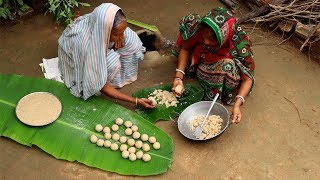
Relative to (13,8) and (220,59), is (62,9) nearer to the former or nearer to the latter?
(13,8)

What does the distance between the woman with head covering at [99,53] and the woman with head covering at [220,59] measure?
1.48 feet

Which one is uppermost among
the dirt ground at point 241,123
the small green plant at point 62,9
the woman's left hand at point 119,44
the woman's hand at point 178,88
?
the woman's left hand at point 119,44

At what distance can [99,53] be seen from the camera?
2.90 m

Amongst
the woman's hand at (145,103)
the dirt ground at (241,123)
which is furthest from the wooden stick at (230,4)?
the woman's hand at (145,103)

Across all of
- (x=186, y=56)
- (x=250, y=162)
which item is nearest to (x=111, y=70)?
(x=186, y=56)

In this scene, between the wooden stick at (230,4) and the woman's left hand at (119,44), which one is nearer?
the woman's left hand at (119,44)

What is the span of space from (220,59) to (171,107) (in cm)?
56

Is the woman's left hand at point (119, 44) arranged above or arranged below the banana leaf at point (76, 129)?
above

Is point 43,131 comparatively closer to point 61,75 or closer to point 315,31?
point 61,75

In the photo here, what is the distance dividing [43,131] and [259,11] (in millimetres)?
2615

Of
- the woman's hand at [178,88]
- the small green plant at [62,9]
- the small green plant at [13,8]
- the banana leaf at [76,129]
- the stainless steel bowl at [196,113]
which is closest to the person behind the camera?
the banana leaf at [76,129]

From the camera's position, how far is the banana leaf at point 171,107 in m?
3.14

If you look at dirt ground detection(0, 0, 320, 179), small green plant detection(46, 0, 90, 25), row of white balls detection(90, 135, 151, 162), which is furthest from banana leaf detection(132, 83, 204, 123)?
small green plant detection(46, 0, 90, 25)

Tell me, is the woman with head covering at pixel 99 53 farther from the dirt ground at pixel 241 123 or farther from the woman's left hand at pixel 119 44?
the dirt ground at pixel 241 123
